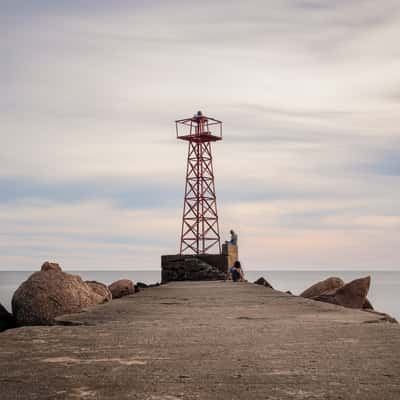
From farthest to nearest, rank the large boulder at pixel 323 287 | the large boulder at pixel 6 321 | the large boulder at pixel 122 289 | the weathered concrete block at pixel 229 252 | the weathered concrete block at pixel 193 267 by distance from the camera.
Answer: the weathered concrete block at pixel 229 252, the weathered concrete block at pixel 193 267, the large boulder at pixel 323 287, the large boulder at pixel 122 289, the large boulder at pixel 6 321

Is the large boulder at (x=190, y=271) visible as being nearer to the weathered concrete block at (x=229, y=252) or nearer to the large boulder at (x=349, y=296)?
the weathered concrete block at (x=229, y=252)

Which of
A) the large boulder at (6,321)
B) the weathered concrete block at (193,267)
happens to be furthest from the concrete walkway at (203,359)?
the weathered concrete block at (193,267)

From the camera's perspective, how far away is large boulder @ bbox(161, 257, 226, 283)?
2562 cm

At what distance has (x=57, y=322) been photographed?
6246 mm

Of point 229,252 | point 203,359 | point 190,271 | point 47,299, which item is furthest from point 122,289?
point 203,359

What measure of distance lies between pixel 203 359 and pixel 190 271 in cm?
2241

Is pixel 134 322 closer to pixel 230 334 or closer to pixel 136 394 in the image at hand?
pixel 230 334

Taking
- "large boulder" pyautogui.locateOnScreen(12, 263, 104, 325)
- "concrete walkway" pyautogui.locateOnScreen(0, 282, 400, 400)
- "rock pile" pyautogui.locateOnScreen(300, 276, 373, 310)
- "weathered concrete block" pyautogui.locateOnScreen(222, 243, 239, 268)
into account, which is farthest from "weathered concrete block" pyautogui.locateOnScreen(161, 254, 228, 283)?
"concrete walkway" pyautogui.locateOnScreen(0, 282, 400, 400)

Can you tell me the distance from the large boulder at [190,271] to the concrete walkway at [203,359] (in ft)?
62.5

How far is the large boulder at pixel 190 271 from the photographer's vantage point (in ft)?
84.1

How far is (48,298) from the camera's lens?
11.0 meters

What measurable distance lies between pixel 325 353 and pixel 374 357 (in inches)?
13.2

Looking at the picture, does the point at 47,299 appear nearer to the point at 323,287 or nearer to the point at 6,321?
the point at 6,321

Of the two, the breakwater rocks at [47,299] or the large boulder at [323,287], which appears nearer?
the breakwater rocks at [47,299]
